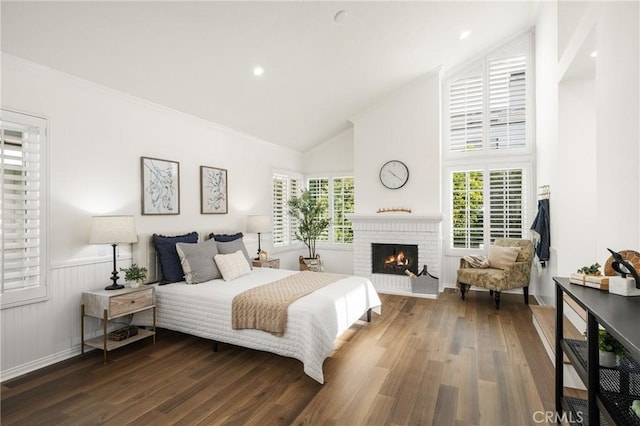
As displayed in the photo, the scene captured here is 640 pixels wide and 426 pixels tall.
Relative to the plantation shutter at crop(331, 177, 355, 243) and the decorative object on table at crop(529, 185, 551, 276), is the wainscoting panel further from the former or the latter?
the decorative object on table at crop(529, 185, 551, 276)

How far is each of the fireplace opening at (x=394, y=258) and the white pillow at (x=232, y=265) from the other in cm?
248

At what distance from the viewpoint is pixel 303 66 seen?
4336 mm

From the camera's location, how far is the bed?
9.29 ft

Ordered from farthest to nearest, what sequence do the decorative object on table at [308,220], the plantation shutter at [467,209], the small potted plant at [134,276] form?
1. the decorative object on table at [308,220]
2. the plantation shutter at [467,209]
3. the small potted plant at [134,276]

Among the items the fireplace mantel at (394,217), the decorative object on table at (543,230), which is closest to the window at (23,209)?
the fireplace mantel at (394,217)

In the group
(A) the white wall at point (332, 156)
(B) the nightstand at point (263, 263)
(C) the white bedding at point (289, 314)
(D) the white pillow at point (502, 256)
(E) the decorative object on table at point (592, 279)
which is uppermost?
(A) the white wall at point (332, 156)

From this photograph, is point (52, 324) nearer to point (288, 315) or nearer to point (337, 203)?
point (288, 315)

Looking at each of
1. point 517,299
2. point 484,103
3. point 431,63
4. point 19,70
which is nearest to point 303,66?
point 431,63

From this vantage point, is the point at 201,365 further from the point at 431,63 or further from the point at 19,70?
the point at 431,63

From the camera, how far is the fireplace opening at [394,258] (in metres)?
5.69

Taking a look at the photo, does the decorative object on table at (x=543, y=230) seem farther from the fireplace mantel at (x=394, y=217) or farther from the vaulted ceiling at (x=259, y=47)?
the vaulted ceiling at (x=259, y=47)

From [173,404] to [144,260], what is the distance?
1.92 metres

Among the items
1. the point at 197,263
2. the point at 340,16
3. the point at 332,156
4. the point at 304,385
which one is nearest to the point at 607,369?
the point at 304,385

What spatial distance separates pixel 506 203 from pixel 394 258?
201 cm
